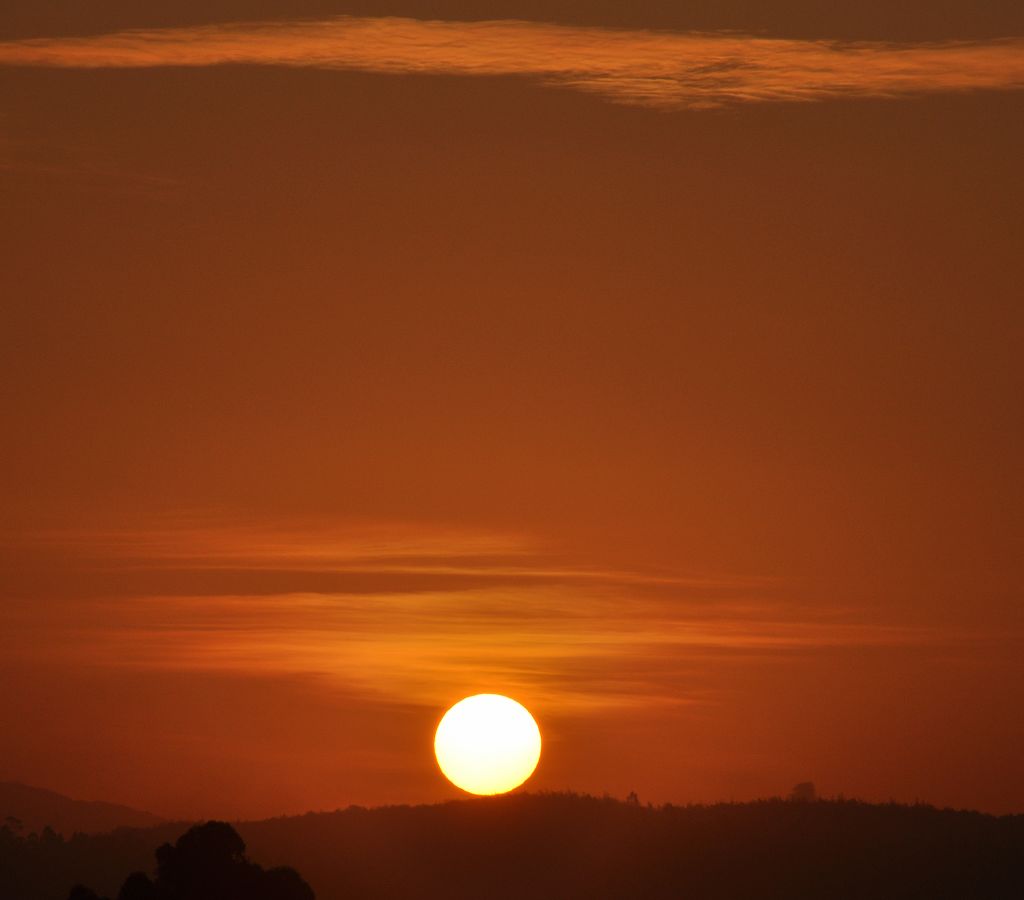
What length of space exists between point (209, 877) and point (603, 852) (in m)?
47.6

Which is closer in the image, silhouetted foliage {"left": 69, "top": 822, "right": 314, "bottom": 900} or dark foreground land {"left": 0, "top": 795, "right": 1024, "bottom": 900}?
silhouetted foliage {"left": 69, "top": 822, "right": 314, "bottom": 900}

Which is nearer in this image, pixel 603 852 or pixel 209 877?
pixel 209 877

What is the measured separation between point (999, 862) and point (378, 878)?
91.9 ft

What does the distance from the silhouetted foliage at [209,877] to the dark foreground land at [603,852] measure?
38316 millimetres

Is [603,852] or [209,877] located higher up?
[603,852]

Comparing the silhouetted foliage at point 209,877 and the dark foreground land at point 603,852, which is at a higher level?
the dark foreground land at point 603,852

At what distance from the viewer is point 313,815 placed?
105812mm

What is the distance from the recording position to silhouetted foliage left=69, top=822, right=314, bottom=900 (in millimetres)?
48656

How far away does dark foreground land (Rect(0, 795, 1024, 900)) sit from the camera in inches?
3334

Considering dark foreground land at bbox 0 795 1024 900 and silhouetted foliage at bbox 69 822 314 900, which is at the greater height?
dark foreground land at bbox 0 795 1024 900

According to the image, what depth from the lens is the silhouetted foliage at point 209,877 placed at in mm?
48656

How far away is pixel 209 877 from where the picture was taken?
48812 mm

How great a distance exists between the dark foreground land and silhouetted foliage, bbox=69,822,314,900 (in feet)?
126

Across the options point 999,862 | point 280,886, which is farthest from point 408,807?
point 280,886
